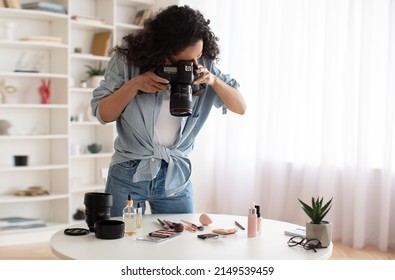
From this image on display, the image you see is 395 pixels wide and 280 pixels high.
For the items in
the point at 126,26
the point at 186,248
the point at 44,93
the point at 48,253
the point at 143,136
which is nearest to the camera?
the point at 186,248

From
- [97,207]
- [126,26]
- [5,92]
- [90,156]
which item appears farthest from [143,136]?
[126,26]

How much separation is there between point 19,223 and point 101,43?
1499mm

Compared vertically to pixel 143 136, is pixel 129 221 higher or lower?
lower

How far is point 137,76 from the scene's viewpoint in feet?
6.23

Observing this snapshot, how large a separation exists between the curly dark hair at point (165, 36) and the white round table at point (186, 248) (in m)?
0.58

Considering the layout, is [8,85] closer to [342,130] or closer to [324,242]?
[342,130]

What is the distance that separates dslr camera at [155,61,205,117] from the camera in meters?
1.85

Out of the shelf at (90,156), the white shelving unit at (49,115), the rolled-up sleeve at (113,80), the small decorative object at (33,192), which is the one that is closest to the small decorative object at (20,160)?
the white shelving unit at (49,115)

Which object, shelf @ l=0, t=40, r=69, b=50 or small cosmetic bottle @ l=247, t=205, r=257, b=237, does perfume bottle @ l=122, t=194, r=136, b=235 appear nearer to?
small cosmetic bottle @ l=247, t=205, r=257, b=237

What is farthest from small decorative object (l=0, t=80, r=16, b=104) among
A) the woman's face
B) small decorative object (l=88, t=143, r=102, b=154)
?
the woman's face

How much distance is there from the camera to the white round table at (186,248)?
153 cm

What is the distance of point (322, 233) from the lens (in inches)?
65.8

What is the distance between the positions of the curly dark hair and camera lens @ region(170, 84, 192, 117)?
12cm

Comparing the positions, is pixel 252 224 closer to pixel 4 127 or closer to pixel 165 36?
pixel 165 36
